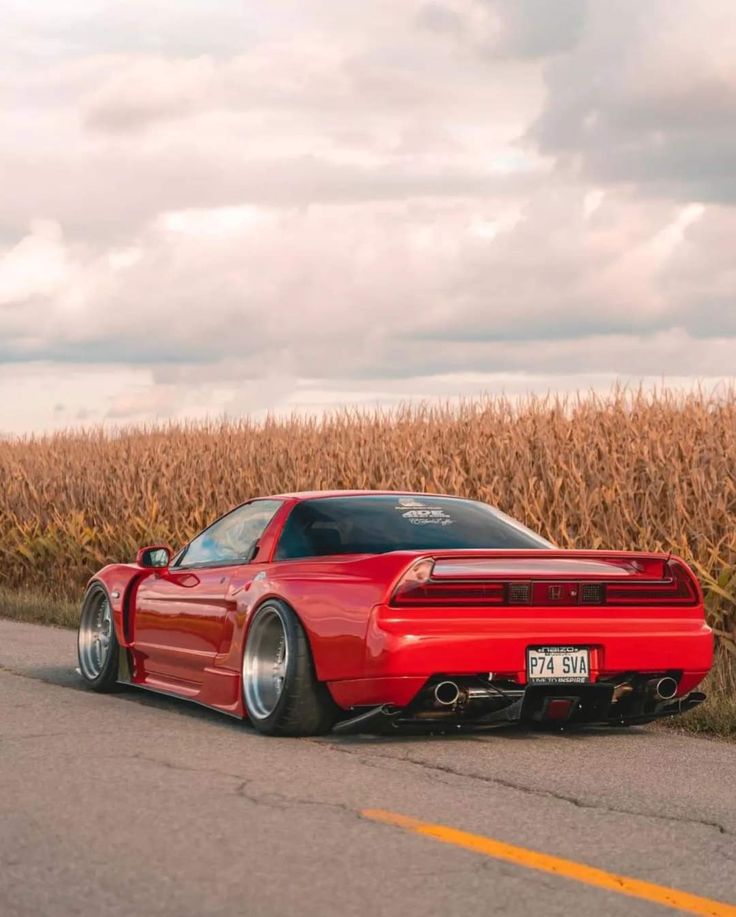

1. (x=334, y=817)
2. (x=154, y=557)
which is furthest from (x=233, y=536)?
(x=334, y=817)

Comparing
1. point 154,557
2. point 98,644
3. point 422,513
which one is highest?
point 422,513

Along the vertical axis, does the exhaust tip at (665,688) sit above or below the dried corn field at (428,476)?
below

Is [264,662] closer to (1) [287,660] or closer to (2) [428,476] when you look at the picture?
(1) [287,660]

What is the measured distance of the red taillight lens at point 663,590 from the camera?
8578 mm

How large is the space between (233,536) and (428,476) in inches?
363

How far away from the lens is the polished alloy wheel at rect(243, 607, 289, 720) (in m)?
8.73

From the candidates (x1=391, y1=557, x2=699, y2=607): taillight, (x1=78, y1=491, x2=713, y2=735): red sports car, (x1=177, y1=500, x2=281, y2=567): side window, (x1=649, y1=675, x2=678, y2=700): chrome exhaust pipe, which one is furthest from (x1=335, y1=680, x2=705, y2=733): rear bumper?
(x1=177, y1=500, x2=281, y2=567): side window

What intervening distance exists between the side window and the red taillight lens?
218 cm

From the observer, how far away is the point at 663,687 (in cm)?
859

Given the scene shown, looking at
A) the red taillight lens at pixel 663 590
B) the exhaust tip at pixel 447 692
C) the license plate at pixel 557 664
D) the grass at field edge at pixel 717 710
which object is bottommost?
the grass at field edge at pixel 717 710

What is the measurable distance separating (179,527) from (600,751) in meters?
14.1

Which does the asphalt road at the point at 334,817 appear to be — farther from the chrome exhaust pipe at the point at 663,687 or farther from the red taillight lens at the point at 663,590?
the red taillight lens at the point at 663,590

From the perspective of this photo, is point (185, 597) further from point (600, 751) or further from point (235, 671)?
point (600, 751)

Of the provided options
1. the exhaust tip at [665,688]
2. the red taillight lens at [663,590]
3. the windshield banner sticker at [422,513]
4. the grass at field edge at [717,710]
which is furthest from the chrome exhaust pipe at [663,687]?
the windshield banner sticker at [422,513]
